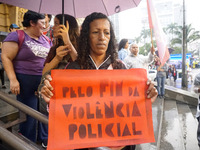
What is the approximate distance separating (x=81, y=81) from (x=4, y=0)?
1213mm

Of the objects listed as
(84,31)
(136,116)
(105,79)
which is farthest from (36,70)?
(136,116)

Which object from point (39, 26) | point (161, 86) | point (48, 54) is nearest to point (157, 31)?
point (48, 54)

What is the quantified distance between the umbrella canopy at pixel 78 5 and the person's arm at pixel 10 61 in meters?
0.50

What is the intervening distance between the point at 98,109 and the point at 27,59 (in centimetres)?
136

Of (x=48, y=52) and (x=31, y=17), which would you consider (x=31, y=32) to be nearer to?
(x=31, y=17)

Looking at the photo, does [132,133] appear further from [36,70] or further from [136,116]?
[36,70]

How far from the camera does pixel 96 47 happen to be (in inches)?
49.8

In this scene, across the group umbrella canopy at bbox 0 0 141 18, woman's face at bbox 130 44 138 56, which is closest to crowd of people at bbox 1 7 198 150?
umbrella canopy at bbox 0 0 141 18

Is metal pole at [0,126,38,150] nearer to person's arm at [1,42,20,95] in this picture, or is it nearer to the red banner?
the red banner

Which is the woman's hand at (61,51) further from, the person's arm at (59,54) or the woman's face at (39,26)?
the woman's face at (39,26)

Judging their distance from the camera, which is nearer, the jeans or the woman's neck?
the woman's neck

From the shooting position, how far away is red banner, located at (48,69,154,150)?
3.57ft

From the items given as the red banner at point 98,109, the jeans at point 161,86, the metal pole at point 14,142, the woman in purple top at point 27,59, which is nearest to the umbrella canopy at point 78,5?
the woman in purple top at point 27,59

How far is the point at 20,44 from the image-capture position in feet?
6.63
